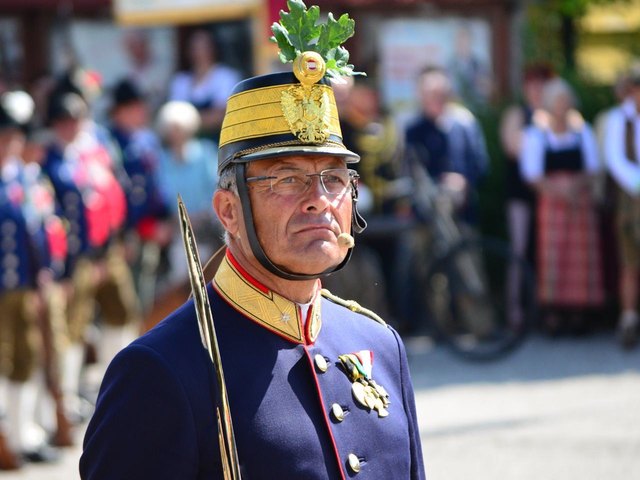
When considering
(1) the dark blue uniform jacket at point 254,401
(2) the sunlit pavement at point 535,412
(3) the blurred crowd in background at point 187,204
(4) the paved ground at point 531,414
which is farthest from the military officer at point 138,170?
(1) the dark blue uniform jacket at point 254,401

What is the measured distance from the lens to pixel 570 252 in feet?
39.2

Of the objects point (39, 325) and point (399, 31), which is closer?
point (39, 325)

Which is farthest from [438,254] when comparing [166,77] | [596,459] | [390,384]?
[390,384]

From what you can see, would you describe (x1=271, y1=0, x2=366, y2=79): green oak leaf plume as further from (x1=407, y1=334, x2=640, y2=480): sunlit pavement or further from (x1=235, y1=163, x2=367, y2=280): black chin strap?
(x1=407, y1=334, x2=640, y2=480): sunlit pavement

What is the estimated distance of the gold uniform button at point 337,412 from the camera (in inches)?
125

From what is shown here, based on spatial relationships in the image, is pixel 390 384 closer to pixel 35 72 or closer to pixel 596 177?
pixel 596 177

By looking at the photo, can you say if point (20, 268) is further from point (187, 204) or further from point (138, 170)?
point (138, 170)

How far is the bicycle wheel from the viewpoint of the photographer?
11.1 metres

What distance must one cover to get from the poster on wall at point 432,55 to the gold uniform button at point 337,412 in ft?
35.5

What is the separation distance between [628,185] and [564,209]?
0.66 metres

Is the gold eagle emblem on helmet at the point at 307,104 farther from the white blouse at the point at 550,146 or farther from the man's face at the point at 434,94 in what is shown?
the white blouse at the point at 550,146

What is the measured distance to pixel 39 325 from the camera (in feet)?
28.2

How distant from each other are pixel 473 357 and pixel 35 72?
20.4 feet

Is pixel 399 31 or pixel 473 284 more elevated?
pixel 399 31
